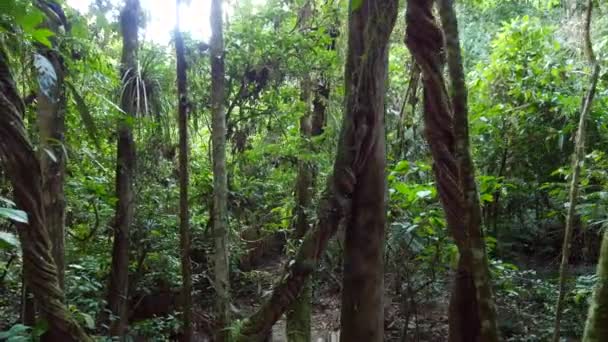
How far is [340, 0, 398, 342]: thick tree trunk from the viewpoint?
9.90ft

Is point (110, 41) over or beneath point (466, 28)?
beneath

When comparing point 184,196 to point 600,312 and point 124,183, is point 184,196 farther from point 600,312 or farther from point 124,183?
point 600,312

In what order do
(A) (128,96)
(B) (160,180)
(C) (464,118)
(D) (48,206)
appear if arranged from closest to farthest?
(C) (464,118) → (D) (48,206) → (A) (128,96) → (B) (160,180)

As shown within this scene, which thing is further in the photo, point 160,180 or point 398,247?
point 160,180

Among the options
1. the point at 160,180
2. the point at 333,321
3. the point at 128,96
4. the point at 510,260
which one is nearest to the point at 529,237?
the point at 510,260

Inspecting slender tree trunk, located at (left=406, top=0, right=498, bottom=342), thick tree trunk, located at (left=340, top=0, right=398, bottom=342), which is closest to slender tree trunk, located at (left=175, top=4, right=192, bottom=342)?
thick tree trunk, located at (left=340, top=0, right=398, bottom=342)

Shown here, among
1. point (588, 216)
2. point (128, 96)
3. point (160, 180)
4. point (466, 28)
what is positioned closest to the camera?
point (588, 216)

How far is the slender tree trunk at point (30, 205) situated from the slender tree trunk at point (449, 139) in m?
1.90

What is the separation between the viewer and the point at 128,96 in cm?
477

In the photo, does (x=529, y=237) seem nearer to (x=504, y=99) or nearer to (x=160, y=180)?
(x=504, y=99)

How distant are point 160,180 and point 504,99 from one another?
14.4 ft

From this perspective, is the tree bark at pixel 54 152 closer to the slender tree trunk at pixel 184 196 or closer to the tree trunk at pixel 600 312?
the slender tree trunk at pixel 184 196

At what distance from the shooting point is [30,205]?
7.61 feet

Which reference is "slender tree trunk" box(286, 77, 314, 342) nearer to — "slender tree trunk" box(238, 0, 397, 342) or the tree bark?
"slender tree trunk" box(238, 0, 397, 342)
